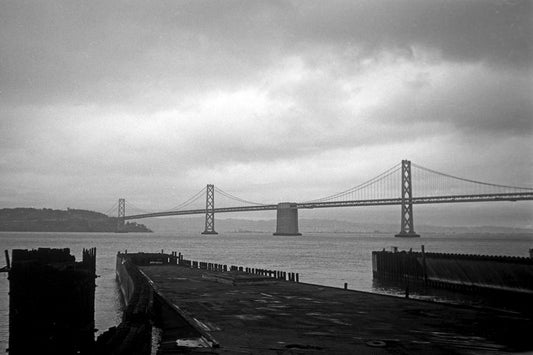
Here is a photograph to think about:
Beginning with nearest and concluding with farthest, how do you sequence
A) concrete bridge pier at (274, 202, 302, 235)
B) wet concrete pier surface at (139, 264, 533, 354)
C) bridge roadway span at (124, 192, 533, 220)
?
wet concrete pier surface at (139, 264, 533, 354) < bridge roadway span at (124, 192, 533, 220) < concrete bridge pier at (274, 202, 302, 235)

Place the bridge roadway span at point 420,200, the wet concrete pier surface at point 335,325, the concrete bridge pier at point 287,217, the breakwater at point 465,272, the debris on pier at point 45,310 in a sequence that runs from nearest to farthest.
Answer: the wet concrete pier surface at point 335,325
the debris on pier at point 45,310
the breakwater at point 465,272
the bridge roadway span at point 420,200
the concrete bridge pier at point 287,217

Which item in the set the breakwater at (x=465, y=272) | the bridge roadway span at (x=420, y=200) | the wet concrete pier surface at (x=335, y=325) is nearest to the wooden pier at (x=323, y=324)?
the wet concrete pier surface at (x=335, y=325)

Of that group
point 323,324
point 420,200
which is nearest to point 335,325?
point 323,324

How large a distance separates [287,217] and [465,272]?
475 ft

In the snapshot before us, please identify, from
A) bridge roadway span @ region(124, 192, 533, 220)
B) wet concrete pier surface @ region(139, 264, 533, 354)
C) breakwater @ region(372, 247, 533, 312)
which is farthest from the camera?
bridge roadway span @ region(124, 192, 533, 220)

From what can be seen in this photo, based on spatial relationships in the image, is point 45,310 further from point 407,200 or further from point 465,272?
point 407,200

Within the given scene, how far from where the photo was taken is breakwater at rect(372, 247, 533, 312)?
31938 mm

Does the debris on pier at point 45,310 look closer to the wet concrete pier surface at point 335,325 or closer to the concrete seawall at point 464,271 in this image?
the wet concrete pier surface at point 335,325

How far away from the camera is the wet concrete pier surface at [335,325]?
14.5 metres

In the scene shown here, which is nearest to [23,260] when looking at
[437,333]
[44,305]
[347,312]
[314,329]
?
[44,305]

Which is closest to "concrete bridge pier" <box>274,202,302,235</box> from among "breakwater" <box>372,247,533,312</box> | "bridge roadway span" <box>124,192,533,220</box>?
"bridge roadway span" <box>124,192,533,220</box>

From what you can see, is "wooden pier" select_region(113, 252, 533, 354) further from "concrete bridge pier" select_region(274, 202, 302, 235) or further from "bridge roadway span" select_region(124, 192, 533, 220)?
"concrete bridge pier" select_region(274, 202, 302, 235)

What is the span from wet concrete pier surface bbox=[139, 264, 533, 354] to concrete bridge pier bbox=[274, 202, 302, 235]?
146067 mm

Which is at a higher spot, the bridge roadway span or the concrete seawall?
the bridge roadway span
